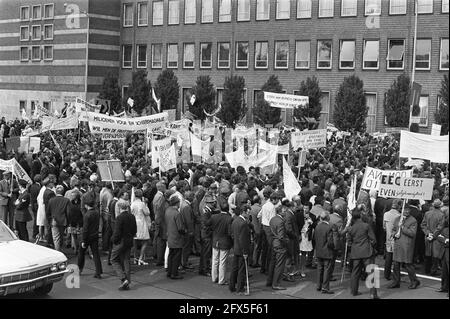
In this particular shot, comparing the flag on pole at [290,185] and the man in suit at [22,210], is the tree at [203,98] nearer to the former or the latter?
the man in suit at [22,210]

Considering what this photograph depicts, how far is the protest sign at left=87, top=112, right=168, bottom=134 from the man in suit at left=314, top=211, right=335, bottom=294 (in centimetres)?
1027

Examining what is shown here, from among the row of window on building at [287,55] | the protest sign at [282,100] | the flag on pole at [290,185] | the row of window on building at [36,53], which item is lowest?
the flag on pole at [290,185]

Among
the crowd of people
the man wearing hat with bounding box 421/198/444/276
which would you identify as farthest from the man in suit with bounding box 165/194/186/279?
the man wearing hat with bounding box 421/198/444/276

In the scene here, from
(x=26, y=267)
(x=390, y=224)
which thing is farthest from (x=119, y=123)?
(x=26, y=267)

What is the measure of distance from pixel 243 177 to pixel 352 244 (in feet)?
18.3

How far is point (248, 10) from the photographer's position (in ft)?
173

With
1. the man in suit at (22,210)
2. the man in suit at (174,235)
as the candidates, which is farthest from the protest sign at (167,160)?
the man in suit at (174,235)

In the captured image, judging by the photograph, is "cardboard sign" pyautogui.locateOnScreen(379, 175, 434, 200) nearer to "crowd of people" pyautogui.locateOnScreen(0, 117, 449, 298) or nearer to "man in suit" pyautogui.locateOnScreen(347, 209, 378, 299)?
"crowd of people" pyautogui.locateOnScreen(0, 117, 449, 298)

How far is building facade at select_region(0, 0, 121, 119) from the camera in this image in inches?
2345

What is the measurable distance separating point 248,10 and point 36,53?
2235 centimetres

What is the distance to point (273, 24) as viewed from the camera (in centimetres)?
5169

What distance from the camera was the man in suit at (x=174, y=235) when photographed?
13398 mm

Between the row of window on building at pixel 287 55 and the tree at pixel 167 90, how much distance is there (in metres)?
4.31

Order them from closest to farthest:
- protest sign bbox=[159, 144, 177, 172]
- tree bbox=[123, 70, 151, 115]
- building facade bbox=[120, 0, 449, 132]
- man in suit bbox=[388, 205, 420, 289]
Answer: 1. man in suit bbox=[388, 205, 420, 289]
2. protest sign bbox=[159, 144, 177, 172]
3. building facade bbox=[120, 0, 449, 132]
4. tree bbox=[123, 70, 151, 115]
